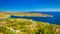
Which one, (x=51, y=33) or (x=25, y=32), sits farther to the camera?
(x=25, y=32)

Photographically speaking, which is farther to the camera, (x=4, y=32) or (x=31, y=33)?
(x=31, y=33)

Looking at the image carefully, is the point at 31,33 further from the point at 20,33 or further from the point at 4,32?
the point at 4,32

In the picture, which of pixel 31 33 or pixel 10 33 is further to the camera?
pixel 31 33

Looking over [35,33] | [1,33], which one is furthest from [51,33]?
[1,33]

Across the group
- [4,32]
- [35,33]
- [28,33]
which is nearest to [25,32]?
[28,33]

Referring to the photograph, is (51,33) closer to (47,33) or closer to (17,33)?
(47,33)

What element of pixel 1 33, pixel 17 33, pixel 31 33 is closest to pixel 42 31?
pixel 31 33

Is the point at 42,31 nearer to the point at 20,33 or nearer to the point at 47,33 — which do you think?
the point at 47,33
